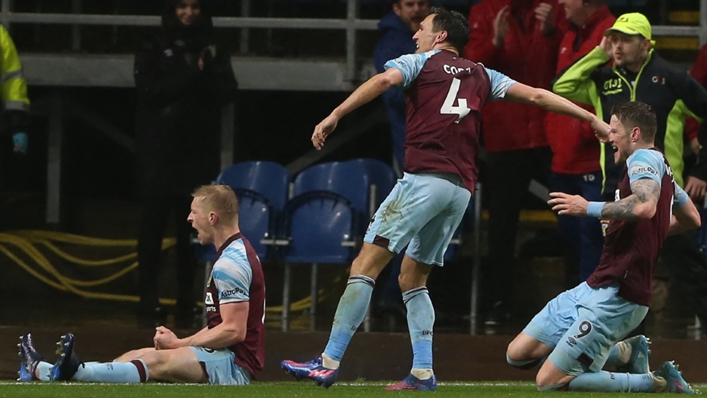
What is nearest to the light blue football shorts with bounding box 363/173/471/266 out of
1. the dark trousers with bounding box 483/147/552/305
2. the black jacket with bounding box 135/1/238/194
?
the dark trousers with bounding box 483/147/552/305

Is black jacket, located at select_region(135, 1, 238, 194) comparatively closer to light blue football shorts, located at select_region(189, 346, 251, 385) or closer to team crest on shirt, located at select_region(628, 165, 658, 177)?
light blue football shorts, located at select_region(189, 346, 251, 385)

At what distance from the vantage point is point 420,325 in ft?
22.5

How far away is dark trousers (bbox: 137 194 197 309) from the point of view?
9.91 metres

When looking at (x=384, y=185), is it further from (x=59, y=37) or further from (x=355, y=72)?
(x=59, y=37)

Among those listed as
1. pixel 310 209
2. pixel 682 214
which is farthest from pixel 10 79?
pixel 682 214

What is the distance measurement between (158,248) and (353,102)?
3881 mm

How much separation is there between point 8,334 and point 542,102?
3646 mm

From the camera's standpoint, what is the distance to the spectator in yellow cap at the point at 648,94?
27.3 ft

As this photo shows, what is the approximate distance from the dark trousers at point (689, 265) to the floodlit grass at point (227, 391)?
6.81 ft

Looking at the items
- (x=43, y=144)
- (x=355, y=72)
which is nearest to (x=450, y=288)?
(x=355, y=72)

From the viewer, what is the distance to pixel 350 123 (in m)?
11.8

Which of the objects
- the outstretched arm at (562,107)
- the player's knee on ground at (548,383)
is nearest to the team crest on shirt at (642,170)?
the outstretched arm at (562,107)

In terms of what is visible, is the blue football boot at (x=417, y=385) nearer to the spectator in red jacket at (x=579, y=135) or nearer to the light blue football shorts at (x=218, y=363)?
the light blue football shorts at (x=218, y=363)

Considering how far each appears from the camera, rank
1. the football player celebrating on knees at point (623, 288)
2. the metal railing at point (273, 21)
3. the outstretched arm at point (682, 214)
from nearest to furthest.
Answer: the football player celebrating on knees at point (623, 288), the outstretched arm at point (682, 214), the metal railing at point (273, 21)
